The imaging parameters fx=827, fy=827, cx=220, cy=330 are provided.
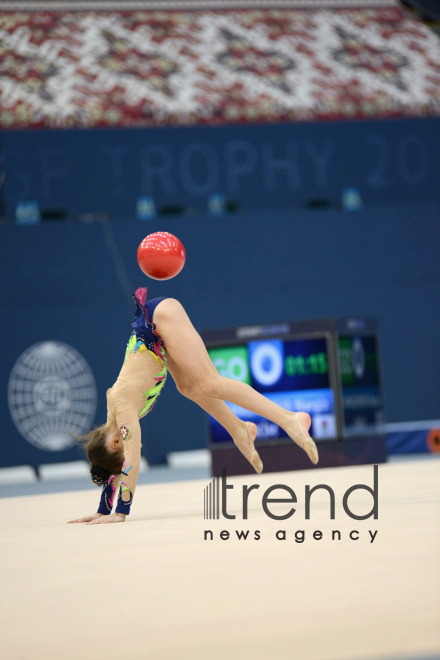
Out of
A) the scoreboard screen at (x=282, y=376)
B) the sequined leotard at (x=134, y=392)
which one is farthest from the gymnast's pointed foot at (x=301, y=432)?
the scoreboard screen at (x=282, y=376)

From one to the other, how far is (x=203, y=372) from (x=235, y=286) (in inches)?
182

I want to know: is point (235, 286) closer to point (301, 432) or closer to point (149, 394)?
point (149, 394)

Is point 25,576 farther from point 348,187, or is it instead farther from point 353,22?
point 353,22

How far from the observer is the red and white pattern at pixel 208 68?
7.61 metres

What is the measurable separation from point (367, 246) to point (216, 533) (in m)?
5.61

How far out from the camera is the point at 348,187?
24.7 ft

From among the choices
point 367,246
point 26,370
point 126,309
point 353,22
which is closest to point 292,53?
point 353,22

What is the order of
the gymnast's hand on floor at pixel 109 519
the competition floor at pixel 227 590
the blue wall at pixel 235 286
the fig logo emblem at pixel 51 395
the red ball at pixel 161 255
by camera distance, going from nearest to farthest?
1. the competition floor at pixel 227 590
2. the gymnast's hand on floor at pixel 109 519
3. the red ball at pixel 161 255
4. the fig logo emblem at pixel 51 395
5. the blue wall at pixel 235 286

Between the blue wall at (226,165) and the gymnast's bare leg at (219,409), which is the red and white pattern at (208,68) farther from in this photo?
the gymnast's bare leg at (219,409)

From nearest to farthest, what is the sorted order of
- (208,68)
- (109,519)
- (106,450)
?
(109,519) < (106,450) < (208,68)

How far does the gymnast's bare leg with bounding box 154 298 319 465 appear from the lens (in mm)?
2648

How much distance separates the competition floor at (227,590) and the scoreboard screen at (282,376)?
2407 mm

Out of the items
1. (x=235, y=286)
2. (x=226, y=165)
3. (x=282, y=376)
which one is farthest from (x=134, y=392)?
(x=226, y=165)

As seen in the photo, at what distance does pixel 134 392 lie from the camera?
277cm
